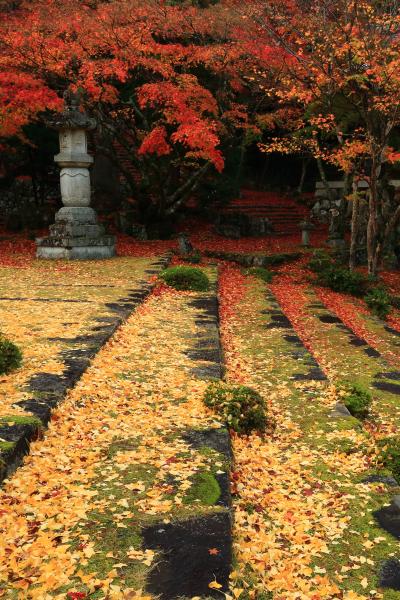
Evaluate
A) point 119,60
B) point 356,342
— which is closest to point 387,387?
point 356,342

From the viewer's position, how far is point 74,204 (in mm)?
16781

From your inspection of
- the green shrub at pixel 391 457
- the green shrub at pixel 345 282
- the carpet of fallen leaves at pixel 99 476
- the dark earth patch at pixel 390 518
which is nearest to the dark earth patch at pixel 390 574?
the dark earth patch at pixel 390 518

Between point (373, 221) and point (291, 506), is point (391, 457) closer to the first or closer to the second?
point (291, 506)

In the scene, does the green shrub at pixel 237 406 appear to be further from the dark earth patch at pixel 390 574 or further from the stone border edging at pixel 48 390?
the dark earth patch at pixel 390 574

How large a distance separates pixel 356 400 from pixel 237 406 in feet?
6.47

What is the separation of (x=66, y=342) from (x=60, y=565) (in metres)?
4.31

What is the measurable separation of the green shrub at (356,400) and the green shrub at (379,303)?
25.8 feet

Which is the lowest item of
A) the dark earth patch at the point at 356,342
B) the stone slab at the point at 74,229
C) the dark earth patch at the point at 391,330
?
the dark earth patch at the point at 391,330

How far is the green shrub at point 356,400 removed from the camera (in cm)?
686

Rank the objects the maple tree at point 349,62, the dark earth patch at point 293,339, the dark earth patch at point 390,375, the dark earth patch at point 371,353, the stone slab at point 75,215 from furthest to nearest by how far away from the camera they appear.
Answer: the stone slab at point 75,215 → the maple tree at point 349,62 → the dark earth patch at point 371,353 → the dark earth patch at point 293,339 → the dark earth patch at point 390,375

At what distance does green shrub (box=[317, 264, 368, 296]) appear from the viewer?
16641mm

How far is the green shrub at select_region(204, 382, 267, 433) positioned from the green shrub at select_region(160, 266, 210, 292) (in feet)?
22.2

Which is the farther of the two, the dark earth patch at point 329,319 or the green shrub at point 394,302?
the green shrub at point 394,302

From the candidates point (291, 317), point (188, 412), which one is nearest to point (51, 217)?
point (291, 317)
